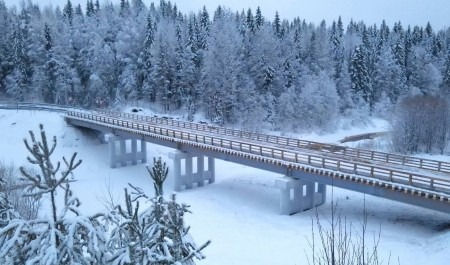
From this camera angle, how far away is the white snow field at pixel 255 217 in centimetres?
2233

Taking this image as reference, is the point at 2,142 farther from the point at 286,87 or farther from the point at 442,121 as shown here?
the point at 442,121

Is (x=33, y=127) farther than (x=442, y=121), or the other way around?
(x=33, y=127)

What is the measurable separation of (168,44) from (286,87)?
901 inches

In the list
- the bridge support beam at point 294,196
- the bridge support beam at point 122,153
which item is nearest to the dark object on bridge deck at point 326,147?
the bridge support beam at point 294,196

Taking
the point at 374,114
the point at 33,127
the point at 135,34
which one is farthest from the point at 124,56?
the point at 374,114

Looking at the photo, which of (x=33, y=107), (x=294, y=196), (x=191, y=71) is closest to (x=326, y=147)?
(x=294, y=196)

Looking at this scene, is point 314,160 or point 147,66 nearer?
point 314,160

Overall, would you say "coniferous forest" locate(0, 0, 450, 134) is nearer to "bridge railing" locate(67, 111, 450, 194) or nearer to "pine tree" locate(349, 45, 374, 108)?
"pine tree" locate(349, 45, 374, 108)

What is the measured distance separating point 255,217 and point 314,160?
627 centimetres

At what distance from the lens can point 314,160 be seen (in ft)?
93.8

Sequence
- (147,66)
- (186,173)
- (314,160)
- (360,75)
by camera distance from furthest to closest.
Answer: (360,75) < (147,66) < (186,173) < (314,160)

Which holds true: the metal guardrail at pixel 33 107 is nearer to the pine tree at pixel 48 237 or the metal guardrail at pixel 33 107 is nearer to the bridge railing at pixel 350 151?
the bridge railing at pixel 350 151

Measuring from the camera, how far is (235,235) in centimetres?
2659

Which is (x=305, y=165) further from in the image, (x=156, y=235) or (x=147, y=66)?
(x=147, y=66)
